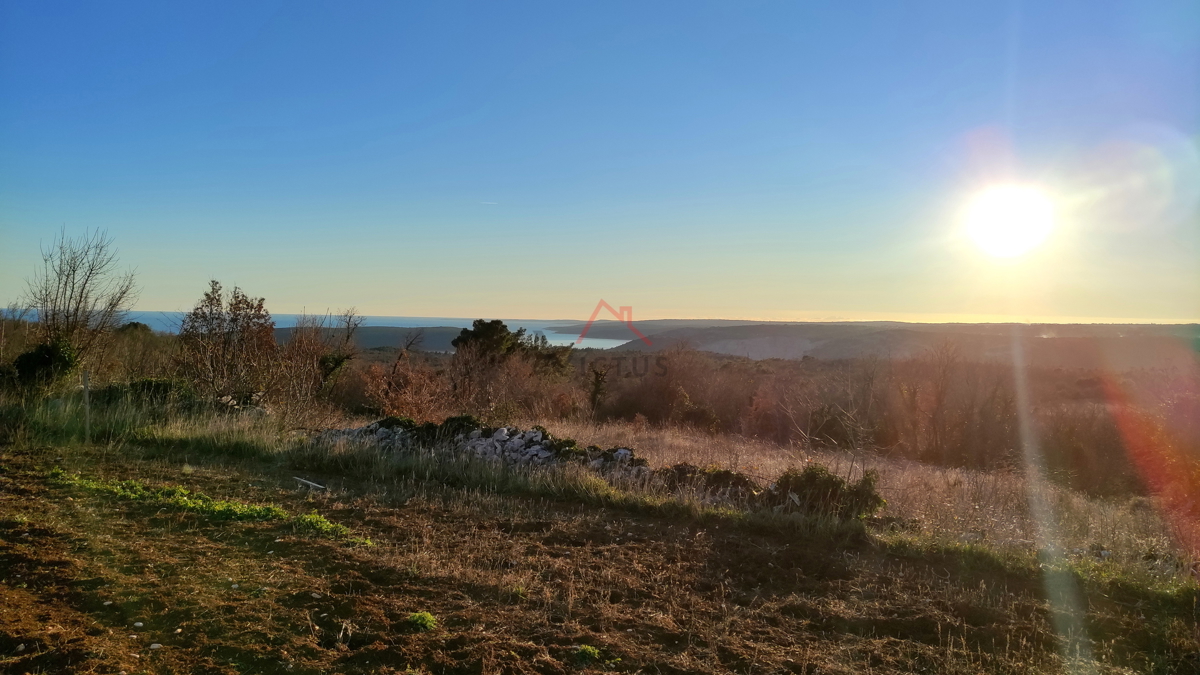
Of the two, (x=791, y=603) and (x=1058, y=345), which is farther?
(x=1058, y=345)

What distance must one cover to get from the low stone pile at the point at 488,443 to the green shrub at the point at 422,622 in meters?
5.31

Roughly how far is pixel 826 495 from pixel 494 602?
4.61 metres

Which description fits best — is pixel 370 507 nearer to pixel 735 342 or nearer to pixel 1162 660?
pixel 1162 660

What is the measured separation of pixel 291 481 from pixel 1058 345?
227 ft

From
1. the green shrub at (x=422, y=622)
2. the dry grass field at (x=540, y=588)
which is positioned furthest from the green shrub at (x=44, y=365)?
the green shrub at (x=422, y=622)

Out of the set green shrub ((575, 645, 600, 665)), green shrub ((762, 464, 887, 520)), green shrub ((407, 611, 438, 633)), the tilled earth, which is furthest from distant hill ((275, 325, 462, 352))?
green shrub ((575, 645, 600, 665))

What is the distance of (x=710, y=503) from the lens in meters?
7.53

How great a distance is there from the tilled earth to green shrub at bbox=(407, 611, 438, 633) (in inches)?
1.3

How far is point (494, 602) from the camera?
4152mm

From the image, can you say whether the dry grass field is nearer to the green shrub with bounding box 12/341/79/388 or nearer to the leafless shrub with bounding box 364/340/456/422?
the green shrub with bounding box 12/341/79/388

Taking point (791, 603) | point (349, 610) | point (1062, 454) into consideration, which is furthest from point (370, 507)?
point (1062, 454)

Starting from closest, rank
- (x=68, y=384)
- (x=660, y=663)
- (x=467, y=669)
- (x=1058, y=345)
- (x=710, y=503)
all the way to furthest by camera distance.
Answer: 1. (x=467, y=669)
2. (x=660, y=663)
3. (x=710, y=503)
4. (x=68, y=384)
5. (x=1058, y=345)

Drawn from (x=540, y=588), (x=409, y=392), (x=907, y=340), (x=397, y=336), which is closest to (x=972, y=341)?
(x=907, y=340)

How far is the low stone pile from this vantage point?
9383mm
